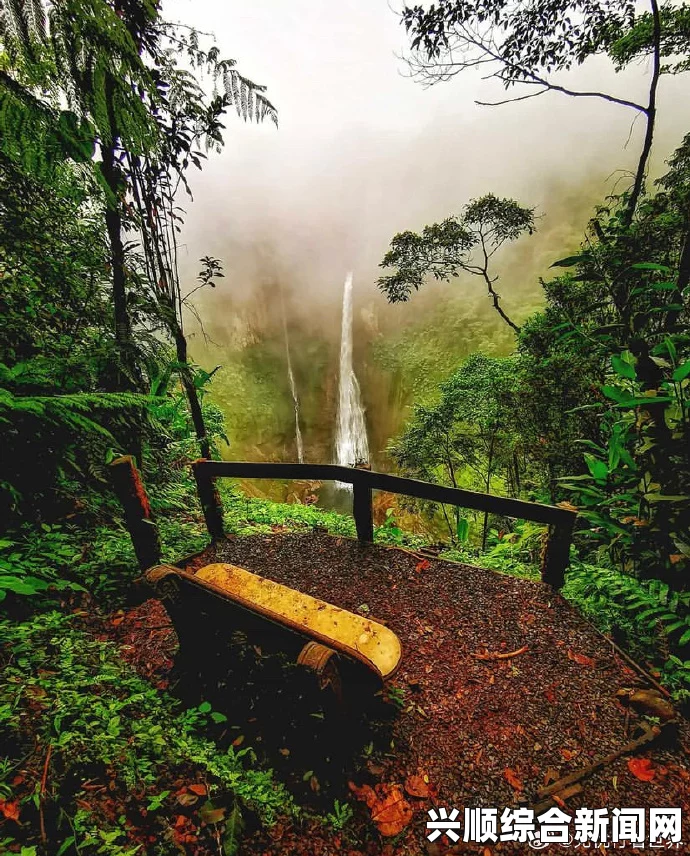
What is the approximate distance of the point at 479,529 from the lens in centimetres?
1027

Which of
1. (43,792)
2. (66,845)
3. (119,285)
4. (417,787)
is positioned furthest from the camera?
(119,285)

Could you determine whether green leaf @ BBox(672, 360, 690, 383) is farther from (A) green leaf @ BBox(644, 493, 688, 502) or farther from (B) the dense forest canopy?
(A) green leaf @ BBox(644, 493, 688, 502)

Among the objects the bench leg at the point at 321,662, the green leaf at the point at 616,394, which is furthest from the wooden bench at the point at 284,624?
the green leaf at the point at 616,394

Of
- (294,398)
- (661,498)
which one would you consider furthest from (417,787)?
(294,398)

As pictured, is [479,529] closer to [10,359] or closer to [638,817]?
[638,817]

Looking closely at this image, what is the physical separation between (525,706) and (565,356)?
457 centimetres

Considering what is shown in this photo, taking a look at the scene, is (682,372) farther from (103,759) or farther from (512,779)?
(103,759)

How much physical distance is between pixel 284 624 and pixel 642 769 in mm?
2427

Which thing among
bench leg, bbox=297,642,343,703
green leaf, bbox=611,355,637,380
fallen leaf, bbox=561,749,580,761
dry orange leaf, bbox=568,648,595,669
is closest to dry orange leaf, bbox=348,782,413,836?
bench leg, bbox=297,642,343,703

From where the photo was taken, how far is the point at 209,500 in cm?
443

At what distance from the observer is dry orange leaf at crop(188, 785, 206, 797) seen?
170 cm

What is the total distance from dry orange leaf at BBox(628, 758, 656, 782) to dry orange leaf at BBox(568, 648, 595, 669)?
636 mm

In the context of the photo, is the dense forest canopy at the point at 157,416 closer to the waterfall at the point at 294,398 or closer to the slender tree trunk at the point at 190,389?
the slender tree trunk at the point at 190,389

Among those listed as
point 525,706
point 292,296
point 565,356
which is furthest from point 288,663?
point 292,296
